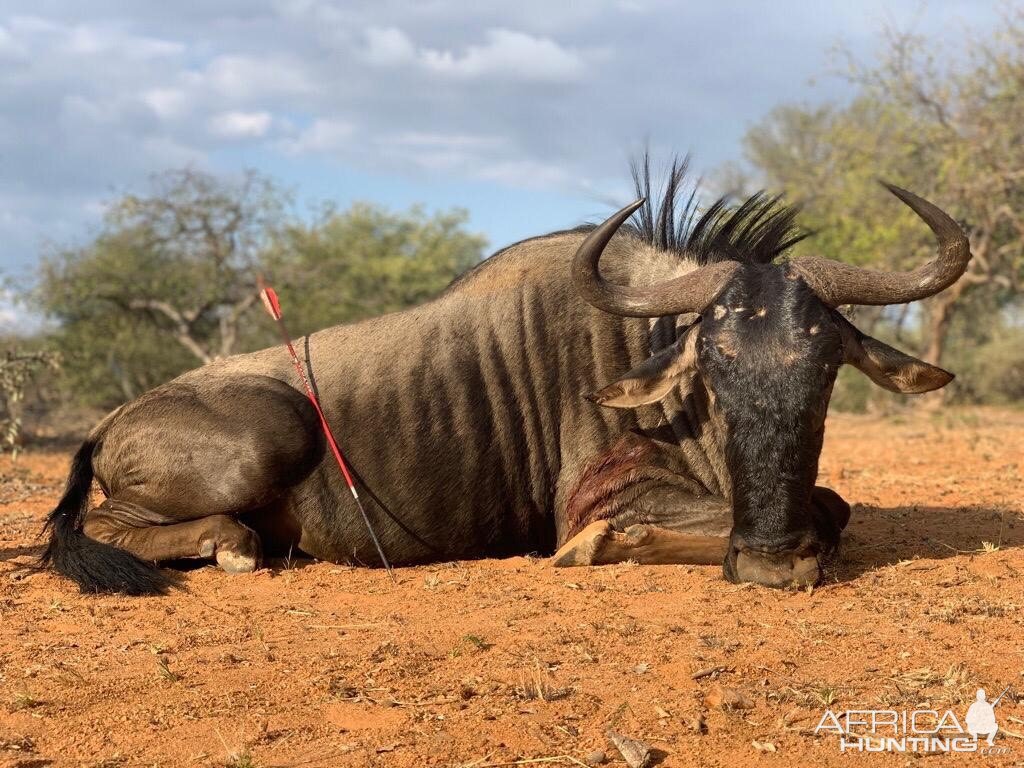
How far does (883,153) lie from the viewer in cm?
2106

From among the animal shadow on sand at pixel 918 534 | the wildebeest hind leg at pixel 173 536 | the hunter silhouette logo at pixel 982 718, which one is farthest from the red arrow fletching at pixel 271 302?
the hunter silhouette logo at pixel 982 718

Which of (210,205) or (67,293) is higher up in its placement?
(210,205)

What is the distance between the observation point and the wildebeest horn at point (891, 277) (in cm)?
511

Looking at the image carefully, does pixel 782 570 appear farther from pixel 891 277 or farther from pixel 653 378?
pixel 891 277

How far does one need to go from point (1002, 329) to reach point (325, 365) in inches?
931

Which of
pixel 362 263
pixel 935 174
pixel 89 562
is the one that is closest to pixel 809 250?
pixel 935 174

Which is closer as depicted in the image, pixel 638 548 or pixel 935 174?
pixel 638 548

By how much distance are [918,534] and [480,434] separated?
8.41 ft

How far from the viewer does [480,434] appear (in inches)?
239

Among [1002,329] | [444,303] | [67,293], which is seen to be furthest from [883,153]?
[444,303]

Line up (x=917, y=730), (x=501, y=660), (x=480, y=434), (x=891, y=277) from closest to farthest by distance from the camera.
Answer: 1. (x=917, y=730)
2. (x=501, y=660)
3. (x=891, y=277)
4. (x=480, y=434)

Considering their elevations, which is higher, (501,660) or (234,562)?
(501,660)

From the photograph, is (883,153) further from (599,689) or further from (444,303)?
(599,689)

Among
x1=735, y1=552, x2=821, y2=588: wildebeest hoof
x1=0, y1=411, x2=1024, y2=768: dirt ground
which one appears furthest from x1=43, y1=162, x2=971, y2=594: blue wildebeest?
x1=735, y1=552, x2=821, y2=588: wildebeest hoof
